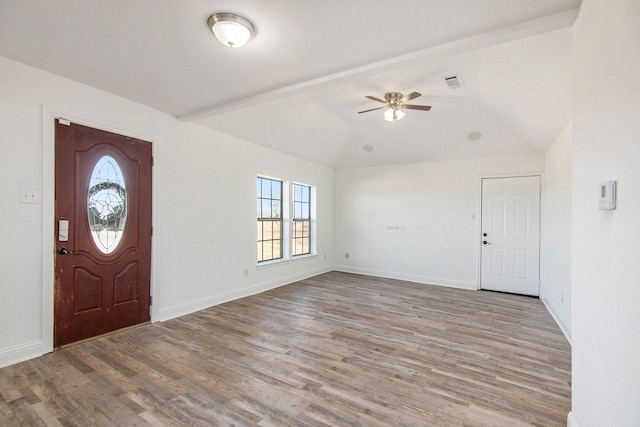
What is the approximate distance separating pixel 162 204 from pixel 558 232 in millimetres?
5184

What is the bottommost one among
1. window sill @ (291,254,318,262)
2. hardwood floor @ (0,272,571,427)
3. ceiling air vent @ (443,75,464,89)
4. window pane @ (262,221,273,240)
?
hardwood floor @ (0,272,571,427)

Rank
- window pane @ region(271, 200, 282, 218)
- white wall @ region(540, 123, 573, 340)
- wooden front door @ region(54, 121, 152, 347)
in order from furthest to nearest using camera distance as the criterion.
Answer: window pane @ region(271, 200, 282, 218)
white wall @ region(540, 123, 573, 340)
wooden front door @ region(54, 121, 152, 347)

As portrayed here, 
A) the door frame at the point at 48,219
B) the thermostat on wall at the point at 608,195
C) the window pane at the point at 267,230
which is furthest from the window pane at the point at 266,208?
A: the thermostat on wall at the point at 608,195

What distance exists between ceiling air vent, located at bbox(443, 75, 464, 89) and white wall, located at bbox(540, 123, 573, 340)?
1347 mm

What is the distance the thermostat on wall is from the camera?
4.10 ft

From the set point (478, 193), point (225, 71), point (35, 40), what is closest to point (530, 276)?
point (478, 193)

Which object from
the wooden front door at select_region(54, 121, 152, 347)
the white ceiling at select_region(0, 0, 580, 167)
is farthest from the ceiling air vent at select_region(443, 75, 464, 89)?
the wooden front door at select_region(54, 121, 152, 347)

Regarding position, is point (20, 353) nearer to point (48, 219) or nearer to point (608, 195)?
point (48, 219)

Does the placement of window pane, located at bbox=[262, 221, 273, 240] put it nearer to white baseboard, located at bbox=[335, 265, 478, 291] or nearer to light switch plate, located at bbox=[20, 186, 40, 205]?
white baseboard, located at bbox=[335, 265, 478, 291]

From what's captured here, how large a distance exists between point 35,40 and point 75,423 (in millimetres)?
2727

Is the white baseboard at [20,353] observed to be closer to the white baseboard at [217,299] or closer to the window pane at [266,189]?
the white baseboard at [217,299]

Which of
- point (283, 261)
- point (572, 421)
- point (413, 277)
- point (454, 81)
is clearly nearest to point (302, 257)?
point (283, 261)

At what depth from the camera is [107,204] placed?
10.5 ft

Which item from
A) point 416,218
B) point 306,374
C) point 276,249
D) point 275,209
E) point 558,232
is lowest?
point 306,374
